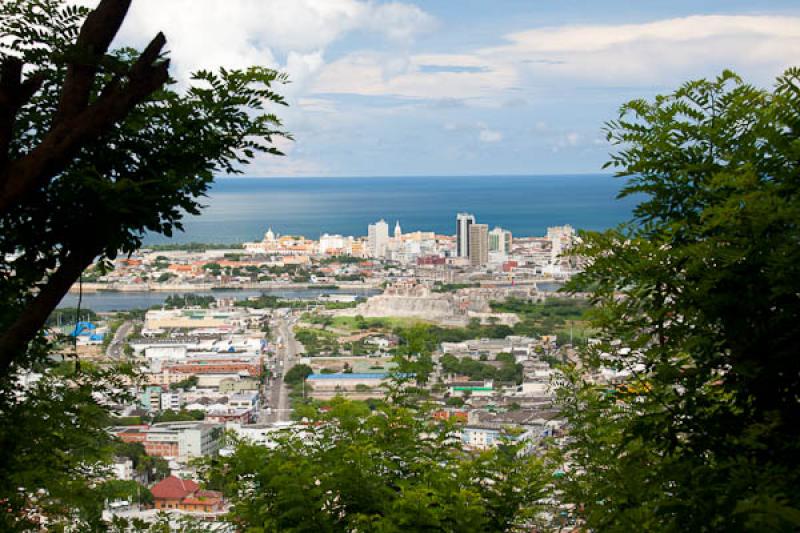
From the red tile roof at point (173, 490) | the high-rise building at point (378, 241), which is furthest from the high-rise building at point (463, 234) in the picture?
the red tile roof at point (173, 490)

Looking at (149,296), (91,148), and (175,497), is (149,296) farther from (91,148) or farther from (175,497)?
(91,148)

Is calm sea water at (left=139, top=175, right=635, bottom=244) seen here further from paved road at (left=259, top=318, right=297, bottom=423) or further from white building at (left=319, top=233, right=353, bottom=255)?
paved road at (left=259, top=318, right=297, bottom=423)

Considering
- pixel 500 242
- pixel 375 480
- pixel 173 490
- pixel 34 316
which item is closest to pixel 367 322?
pixel 500 242

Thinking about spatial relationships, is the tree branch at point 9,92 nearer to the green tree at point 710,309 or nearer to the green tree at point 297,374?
the green tree at point 710,309

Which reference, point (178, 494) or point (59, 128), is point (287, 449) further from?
point (178, 494)

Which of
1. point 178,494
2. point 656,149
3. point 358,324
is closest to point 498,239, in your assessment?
point 358,324
